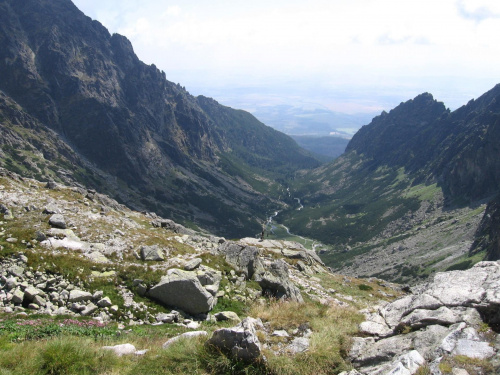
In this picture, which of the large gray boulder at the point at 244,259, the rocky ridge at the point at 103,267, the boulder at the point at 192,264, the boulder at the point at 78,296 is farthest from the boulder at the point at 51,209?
the large gray boulder at the point at 244,259

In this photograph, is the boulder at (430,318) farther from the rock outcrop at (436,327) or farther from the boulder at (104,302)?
the boulder at (104,302)

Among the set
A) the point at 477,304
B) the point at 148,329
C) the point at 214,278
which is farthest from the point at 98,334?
the point at 477,304

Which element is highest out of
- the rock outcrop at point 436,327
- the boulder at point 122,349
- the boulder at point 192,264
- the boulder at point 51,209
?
the rock outcrop at point 436,327

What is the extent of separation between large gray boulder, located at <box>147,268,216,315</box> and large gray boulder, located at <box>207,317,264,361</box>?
10517 mm

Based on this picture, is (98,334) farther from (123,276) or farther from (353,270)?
(353,270)

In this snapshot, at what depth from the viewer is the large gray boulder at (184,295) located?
2119 cm

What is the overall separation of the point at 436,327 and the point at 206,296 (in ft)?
46.1

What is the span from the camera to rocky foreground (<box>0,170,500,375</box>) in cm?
1045

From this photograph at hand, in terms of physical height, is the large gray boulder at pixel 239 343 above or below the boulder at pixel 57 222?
above

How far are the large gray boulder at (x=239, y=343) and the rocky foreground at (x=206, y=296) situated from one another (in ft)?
0.11

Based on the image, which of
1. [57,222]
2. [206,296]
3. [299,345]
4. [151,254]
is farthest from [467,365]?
[57,222]

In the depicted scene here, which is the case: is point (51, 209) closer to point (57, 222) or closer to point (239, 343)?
point (57, 222)

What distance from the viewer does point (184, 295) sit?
2134 cm

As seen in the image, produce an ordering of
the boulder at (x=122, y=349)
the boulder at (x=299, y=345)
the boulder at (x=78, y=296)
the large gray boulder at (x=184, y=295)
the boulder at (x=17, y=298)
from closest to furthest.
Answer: the boulder at (x=299, y=345), the boulder at (x=122, y=349), the boulder at (x=17, y=298), the boulder at (x=78, y=296), the large gray boulder at (x=184, y=295)
